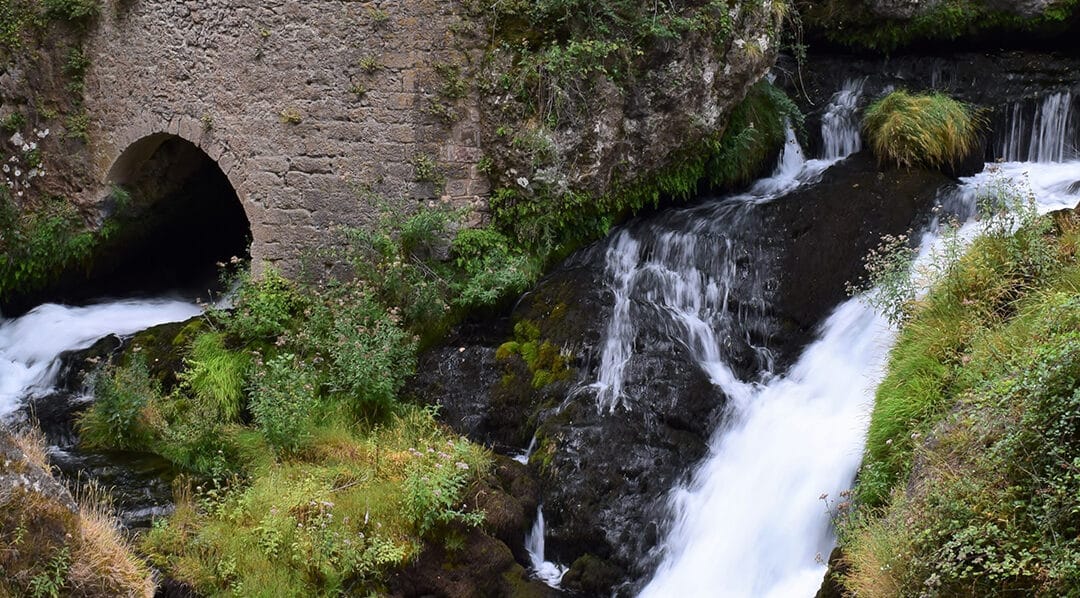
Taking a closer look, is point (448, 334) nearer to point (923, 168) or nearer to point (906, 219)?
point (906, 219)

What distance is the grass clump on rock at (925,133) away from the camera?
8.88 metres

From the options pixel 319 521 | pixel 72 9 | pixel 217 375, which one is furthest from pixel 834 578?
pixel 72 9

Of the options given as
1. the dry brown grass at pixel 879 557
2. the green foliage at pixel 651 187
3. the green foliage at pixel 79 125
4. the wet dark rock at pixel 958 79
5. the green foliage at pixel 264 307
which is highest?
the wet dark rock at pixel 958 79

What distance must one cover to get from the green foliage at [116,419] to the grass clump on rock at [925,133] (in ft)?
22.1

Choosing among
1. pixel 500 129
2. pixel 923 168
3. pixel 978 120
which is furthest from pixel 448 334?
pixel 978 120

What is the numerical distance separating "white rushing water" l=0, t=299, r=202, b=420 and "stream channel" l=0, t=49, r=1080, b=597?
0.03m

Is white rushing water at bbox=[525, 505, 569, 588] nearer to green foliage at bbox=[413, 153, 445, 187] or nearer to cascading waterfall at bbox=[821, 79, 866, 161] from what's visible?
green foliage at bbox=[413, 153, 445, 187]

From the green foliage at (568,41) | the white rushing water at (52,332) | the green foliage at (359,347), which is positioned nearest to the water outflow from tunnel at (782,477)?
the green foliage at (359,347)

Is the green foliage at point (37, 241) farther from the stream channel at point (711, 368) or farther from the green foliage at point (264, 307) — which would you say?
the green foliage at point (264, 307)

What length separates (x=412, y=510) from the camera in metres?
6.30

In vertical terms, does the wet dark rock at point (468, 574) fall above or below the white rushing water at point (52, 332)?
below

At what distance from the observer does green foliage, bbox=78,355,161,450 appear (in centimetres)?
766

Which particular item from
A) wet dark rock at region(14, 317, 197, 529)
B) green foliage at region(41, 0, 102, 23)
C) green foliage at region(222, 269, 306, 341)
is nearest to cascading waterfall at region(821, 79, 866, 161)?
green foliage at region(222, 269, 306, 341)

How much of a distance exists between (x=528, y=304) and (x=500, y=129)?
148cm
